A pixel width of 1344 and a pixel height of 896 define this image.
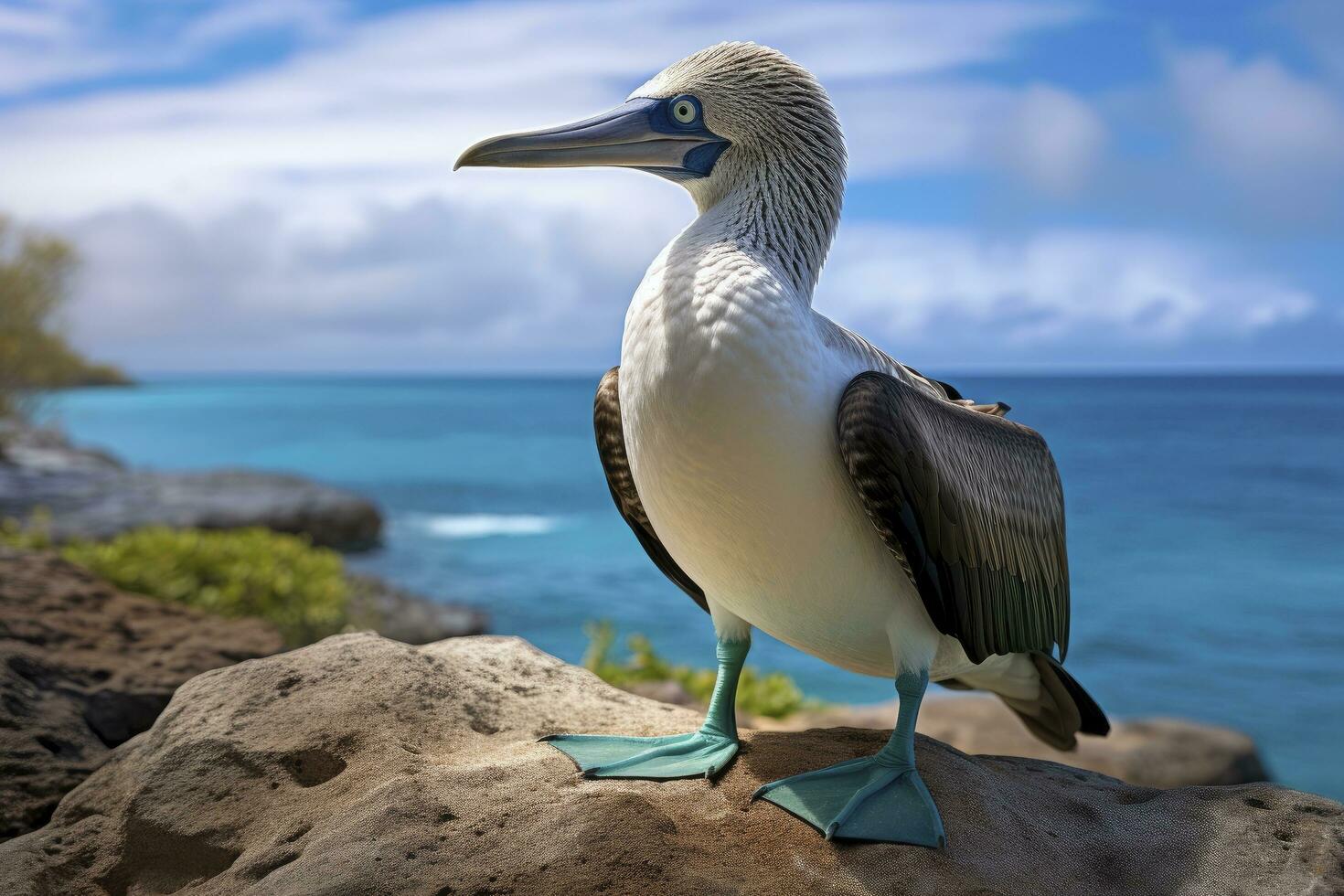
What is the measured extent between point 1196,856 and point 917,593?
1.20 m

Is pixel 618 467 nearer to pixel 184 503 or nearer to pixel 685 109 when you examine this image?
pixel 685 109

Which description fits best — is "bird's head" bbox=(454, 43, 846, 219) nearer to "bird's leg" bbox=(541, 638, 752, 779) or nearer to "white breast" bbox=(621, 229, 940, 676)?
"white breast" bbox=(621, 229, 940, 676)

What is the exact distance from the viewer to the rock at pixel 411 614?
12.6 m

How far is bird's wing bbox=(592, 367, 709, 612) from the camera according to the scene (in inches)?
154

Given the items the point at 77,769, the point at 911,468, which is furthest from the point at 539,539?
the point at 911,468

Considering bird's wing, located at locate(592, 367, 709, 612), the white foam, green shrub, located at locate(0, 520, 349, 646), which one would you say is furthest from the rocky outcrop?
bird's wing, located at locate(592, 367, 709, 612)

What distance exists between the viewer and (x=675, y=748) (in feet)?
12.1

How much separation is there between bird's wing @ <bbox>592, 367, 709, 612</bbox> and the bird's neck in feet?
2.15

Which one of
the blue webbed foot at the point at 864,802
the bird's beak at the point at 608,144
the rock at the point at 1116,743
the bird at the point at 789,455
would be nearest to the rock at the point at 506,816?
the blue webbed foot at the point at 864,802

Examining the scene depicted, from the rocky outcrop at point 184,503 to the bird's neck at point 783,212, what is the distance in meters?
12.5

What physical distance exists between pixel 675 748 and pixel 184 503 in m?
14.5

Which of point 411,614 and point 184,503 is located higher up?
point 184,503

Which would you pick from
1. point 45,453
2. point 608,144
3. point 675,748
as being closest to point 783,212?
point 608,144

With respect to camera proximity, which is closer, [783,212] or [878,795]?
[878,795]
